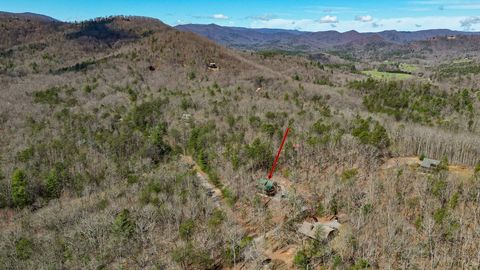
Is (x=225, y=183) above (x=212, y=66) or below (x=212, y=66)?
below

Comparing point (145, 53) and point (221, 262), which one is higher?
point (145, 53)

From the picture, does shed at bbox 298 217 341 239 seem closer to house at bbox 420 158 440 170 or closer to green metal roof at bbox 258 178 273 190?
green metal roof at bbox 258 178 273 190

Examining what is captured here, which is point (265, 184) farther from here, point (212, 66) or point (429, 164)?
point (212, 66)

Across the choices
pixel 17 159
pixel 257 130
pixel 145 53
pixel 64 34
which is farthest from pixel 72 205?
pixel 64 34

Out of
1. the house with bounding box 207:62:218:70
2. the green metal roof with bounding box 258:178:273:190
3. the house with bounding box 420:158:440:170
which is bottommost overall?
the green metal roof with bounding box 258:178:273:190

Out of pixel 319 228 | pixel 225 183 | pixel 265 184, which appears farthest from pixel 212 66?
pixel 319 228

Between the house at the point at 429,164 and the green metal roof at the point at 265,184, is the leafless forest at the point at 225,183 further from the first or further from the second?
the green metal roof at the point at 265,184

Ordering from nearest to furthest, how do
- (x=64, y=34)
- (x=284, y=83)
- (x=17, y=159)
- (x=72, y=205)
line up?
(x=72, y=205)
(x=17, y=159)
(x=284, y=83)
(x=64, y=34)

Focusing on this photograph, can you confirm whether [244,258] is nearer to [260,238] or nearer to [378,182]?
[260,238]

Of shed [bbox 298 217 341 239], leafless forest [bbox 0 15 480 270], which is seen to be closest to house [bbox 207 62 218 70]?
leafless forest [bbox 0 15 480 270]

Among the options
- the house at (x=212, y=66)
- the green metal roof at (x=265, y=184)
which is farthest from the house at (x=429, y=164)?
the house at (x=212, y=66)

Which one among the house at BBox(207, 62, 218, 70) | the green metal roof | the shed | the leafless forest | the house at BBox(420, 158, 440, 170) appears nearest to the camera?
the leafless forest
